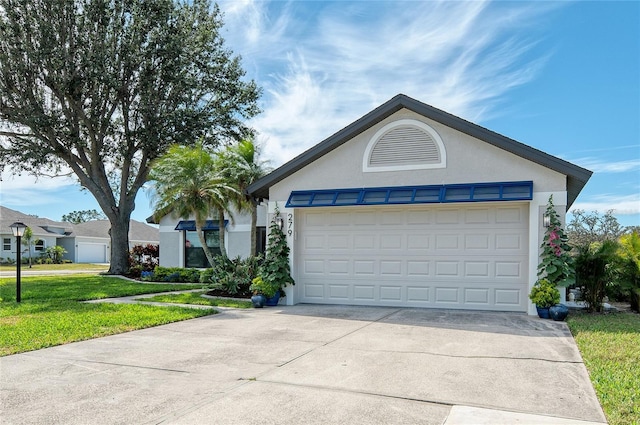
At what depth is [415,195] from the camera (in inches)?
432

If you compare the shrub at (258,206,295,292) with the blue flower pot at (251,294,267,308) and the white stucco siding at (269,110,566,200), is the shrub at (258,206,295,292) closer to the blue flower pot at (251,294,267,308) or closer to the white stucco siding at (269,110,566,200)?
the blue flower pot at (251,294,267,308)

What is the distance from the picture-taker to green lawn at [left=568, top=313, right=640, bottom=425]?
4.45 metres

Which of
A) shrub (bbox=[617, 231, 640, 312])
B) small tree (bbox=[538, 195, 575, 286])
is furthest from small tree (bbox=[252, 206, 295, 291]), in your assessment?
shrub (bbox=[617, 231, 640, 312])

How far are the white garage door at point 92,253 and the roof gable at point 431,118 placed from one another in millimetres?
38446

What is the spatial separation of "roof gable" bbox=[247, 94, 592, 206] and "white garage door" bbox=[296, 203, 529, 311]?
1152mm

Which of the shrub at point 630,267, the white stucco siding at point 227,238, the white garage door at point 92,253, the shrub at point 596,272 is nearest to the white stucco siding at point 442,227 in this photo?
the shrub at point 596,272

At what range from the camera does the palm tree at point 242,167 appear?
50.4 feet

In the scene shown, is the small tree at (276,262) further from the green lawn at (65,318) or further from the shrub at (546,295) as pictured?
the shrub at (546,295)

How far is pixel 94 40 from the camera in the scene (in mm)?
19938

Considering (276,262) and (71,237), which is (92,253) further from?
(276,262)

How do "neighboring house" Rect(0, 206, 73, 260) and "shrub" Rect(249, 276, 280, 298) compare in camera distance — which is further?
"neighboring house" Rect(0, 206, 73, 260)

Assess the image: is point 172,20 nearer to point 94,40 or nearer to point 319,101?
point 94,40

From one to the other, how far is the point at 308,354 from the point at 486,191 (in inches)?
236

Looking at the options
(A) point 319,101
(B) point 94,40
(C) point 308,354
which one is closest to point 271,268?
(C) point 308,354
